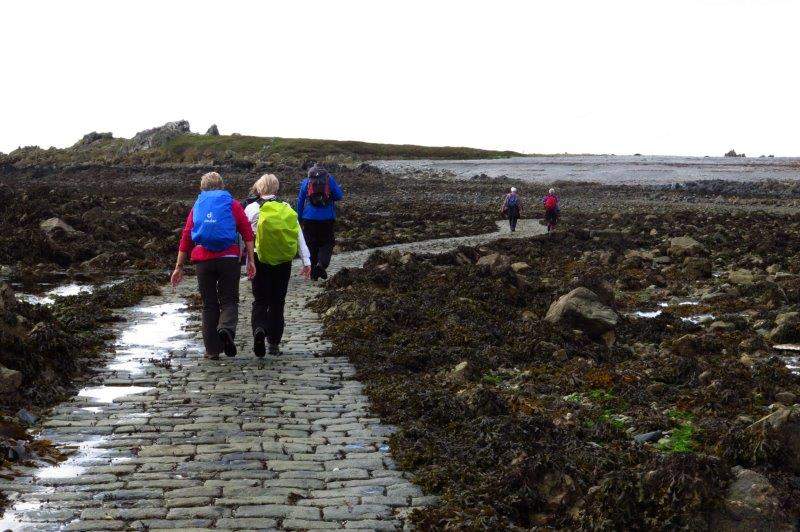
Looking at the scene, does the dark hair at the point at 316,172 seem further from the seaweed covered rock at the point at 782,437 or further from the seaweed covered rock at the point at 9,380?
the seaweed covered rock at the point at 782,437

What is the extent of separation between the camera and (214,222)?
405 inches

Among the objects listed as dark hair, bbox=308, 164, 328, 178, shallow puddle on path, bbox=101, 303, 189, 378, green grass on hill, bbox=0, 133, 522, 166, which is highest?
dark hair, bbox=308, 164, 328, 178

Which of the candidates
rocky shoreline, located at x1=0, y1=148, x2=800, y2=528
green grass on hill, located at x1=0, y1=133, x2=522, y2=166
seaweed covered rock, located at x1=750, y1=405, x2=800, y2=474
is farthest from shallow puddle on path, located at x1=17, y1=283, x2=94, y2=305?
green grass on hill, located at x1=0, y1=133, x2=522, y2=166

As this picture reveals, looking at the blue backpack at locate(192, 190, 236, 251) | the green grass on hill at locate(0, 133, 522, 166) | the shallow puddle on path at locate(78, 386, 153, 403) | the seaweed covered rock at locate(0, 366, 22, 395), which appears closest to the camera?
the seaweed covered rock at locate(0, 366, 22, 395)

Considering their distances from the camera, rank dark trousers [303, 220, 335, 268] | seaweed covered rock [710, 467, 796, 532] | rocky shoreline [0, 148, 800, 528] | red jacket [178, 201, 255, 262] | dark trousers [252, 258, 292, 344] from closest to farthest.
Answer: seaweed covered rock [710, 467, 796, 532]
rocky shoreline [0, 148, 800, 528]
red jacket [178, 201, 255, 262]
dark trousers [252, 258, 292, 344]
dark trousers [303, 220, 335, 268]

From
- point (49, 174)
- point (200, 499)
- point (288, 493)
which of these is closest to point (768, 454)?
point (288, 493)

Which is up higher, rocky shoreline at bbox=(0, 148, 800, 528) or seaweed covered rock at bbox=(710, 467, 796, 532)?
seaweed covered rock at bbox=(710, 467, 796, 532)

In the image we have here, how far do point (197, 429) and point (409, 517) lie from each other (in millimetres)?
2681

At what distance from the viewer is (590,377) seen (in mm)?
9539

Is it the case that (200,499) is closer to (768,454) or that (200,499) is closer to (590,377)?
(768,454)

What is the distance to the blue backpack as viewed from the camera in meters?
10.3

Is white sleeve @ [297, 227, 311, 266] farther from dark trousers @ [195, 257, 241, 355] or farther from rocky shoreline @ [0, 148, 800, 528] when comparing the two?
rocky shoreline @ [0, 148, 800, 528]

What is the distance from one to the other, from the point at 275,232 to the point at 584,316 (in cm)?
420

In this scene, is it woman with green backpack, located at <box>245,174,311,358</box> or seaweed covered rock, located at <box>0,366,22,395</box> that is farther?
woman with green backpack, located at <box>245,174,311,358</box>
